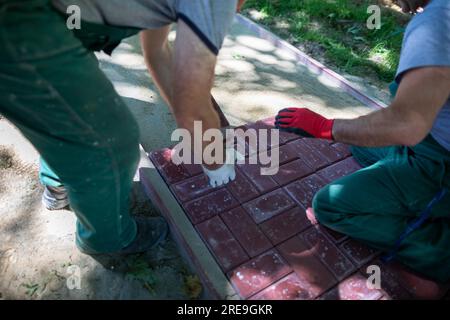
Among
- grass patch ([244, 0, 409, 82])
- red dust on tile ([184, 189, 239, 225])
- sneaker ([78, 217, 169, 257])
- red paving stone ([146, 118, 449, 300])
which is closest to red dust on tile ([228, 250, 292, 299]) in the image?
red paving stone ([146, 118, 449, 300])

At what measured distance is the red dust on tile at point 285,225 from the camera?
1.91 metres

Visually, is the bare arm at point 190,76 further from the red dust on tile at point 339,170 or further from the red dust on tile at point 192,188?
the red dust on tile at point 339,170

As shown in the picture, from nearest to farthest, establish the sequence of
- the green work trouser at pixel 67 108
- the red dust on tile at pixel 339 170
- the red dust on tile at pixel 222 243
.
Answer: the green work trouser at pixel 67 108 < the red dust on tile at pixel 222 243 < the red dust on tile at pixel 339 170

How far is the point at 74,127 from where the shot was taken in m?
1.25

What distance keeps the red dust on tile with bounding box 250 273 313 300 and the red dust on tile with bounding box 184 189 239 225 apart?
497 mm

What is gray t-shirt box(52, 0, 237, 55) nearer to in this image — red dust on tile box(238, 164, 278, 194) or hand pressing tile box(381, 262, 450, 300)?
red dust on tile box(238, 164, 278, 194)

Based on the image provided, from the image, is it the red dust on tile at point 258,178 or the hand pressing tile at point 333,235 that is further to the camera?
the red dust on tile at point 258,178

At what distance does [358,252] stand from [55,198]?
168cm

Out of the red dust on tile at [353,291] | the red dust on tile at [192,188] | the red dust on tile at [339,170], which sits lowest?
the red dust on tile at [353,291]

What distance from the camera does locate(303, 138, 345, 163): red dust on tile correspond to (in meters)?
2.40

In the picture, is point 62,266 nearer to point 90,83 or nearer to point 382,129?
point 90,83

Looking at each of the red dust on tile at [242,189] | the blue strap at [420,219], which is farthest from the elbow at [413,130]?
the red dust on tile at [242,189]

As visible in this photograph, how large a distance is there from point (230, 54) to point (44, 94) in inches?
111
